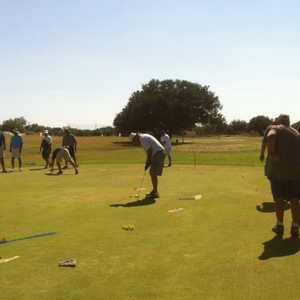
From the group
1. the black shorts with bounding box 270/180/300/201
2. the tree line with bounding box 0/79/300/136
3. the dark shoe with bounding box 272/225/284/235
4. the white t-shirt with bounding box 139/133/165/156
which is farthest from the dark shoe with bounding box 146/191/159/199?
the tree line with bounding box 0/79/300/136

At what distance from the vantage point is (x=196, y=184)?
63.4ft

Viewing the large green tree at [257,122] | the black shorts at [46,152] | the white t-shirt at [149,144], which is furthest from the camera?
the large green tree at [257,122]

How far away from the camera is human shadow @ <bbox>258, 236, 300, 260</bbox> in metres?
8.77

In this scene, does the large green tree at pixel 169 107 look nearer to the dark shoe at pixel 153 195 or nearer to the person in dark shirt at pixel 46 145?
the person in dark shirt at pixel 46 145

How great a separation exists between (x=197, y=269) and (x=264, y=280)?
0.95 m

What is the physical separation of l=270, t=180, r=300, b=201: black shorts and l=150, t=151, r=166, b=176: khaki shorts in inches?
241

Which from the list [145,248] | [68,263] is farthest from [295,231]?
[68,263]

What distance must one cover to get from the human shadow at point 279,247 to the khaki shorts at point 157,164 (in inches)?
245

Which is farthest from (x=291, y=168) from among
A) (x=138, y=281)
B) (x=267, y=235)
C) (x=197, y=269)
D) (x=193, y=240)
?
(x=138, y=281)

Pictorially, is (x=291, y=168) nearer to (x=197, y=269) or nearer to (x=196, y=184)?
(x=197, y=269)

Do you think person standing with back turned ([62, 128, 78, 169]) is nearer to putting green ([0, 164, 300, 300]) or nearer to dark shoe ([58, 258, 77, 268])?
putting green ([0, 164, 300, 300])

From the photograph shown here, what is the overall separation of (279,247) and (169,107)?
83.8 m

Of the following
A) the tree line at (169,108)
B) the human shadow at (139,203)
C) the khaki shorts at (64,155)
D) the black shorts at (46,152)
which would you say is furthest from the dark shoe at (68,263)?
the tree line at (169,108)

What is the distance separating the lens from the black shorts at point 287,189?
9984mm
